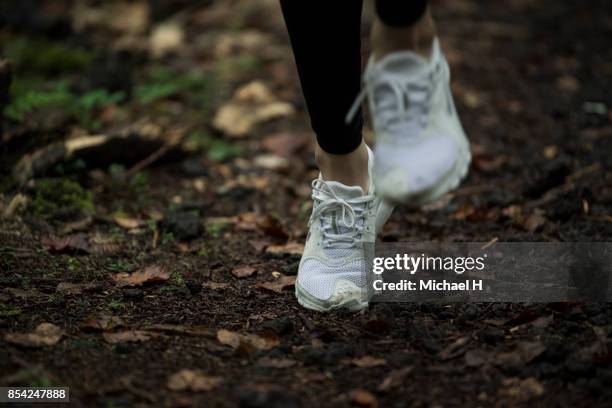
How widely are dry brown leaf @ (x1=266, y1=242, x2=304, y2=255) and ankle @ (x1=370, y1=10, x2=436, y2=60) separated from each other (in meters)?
1.06

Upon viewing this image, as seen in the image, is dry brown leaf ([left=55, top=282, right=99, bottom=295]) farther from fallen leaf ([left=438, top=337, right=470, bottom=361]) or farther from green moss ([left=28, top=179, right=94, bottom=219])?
fallen leaf ([left=438, top=337, right=470, bottom=361])

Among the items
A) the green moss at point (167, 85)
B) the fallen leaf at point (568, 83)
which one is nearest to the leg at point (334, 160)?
the green moss at point (167, 85)

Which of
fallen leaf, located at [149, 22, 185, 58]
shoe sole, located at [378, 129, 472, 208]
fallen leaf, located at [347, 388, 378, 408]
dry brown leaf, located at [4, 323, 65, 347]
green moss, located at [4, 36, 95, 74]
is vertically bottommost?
fallen leaf, located at [347, 388, 378, 408]

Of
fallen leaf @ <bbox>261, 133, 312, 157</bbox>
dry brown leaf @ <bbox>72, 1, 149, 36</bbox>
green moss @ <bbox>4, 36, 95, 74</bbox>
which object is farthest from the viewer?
dry brown leaf @ <bbox>72, 1, 149, 36</bbox>

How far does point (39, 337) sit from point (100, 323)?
0.18 m

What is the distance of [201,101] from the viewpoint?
432cm

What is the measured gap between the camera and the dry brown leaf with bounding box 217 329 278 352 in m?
1.87

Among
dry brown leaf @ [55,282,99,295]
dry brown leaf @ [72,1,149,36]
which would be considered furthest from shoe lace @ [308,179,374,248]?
dry brown leaf @ [72,1,149,36]

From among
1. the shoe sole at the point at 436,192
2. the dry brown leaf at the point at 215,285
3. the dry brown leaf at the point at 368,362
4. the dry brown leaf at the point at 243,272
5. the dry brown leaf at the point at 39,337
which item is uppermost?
the shoe sole at the point at 436,192

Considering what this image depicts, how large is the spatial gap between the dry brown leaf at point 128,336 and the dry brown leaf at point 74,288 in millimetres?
348

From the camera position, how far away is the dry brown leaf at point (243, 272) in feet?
8.04

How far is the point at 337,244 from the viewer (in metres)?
2.20

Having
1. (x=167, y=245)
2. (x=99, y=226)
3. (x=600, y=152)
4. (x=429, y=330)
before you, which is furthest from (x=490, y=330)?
(x=600, y=152)

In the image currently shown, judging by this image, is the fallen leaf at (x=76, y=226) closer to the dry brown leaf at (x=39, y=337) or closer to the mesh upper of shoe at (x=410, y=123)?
the dry brown leaf at (x=39, y=337)
